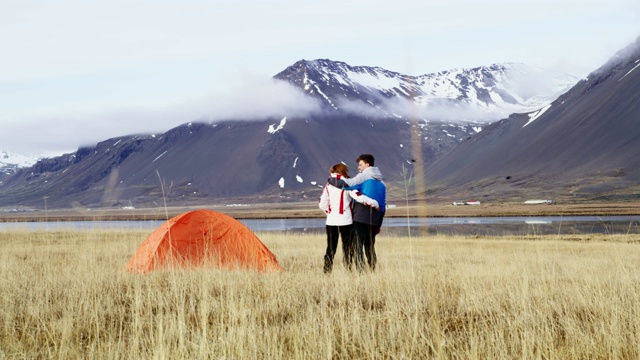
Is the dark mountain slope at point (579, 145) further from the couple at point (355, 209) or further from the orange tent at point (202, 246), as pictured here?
the orange tent at point (202, 246)

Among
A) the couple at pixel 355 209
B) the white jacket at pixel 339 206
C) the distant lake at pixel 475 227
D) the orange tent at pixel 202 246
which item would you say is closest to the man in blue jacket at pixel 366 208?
the couple at pixel 355 209

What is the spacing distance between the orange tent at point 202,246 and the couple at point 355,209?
4.84 feet

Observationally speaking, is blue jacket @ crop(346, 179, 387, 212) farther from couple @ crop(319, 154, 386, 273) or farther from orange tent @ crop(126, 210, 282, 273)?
orange tent @ crop(126, 210, 282, 273)

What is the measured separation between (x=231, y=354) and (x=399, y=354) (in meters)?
1.35

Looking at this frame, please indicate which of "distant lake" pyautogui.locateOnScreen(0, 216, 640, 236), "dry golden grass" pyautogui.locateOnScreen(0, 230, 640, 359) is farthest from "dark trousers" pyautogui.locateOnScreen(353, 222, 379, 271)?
"distant lake" pyautogui.locateOnScreen(0, 216, 640, 236)

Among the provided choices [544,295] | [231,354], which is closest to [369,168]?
[544,295]

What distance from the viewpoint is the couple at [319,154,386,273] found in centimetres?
1020

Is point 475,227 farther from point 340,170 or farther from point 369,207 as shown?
point 340,170

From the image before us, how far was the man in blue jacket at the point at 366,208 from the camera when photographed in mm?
10219

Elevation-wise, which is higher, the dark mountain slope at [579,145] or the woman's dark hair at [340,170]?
the dark mountain slope at [579,145]

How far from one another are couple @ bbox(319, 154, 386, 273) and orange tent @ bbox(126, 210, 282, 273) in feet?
4.84

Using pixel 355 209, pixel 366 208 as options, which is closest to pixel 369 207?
pixel 366 208

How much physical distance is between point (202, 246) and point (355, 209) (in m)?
3.31

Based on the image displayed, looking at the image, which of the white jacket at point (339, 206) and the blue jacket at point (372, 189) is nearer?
the blue jacket at point (372, 189)
